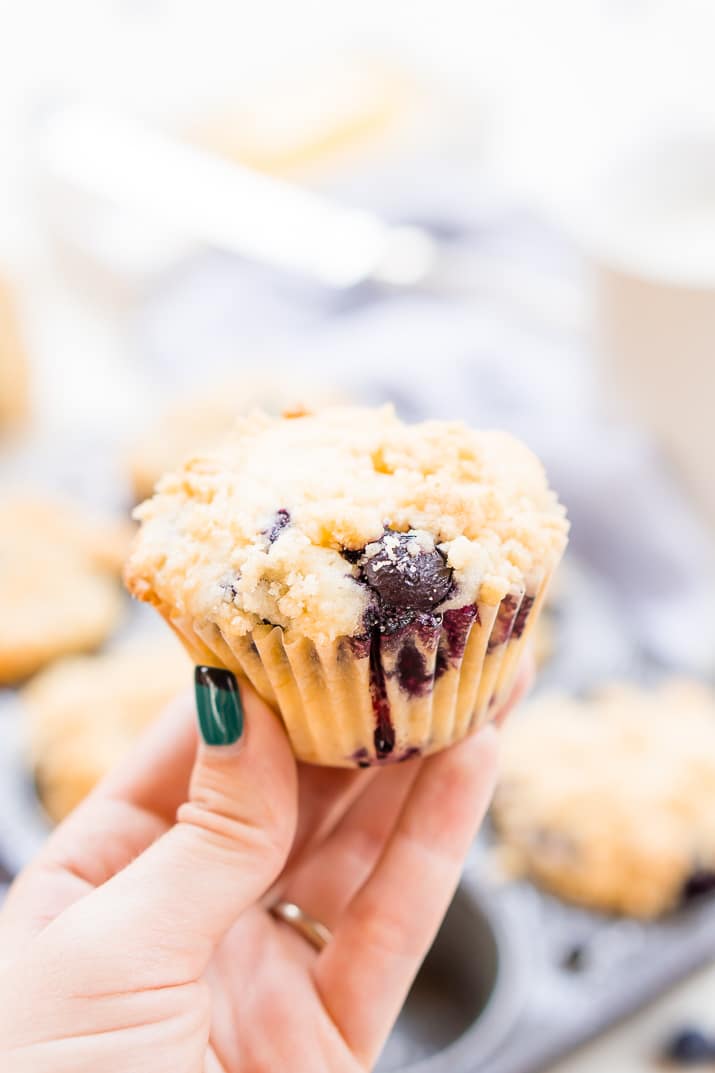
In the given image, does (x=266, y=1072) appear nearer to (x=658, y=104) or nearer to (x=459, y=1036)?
(x=459, y=1036)

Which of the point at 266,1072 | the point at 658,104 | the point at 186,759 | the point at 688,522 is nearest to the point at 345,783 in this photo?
the point at 186,759

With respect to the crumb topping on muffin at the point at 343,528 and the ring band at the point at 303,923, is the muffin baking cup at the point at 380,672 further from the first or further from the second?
the ring band at the point at 303,923

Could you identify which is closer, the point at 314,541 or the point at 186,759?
the point at 314,541

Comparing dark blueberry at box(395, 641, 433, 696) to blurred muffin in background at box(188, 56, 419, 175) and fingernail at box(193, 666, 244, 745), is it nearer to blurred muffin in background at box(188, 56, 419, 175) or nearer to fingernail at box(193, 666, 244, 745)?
fingernail at box(193, 666, 244, 745)

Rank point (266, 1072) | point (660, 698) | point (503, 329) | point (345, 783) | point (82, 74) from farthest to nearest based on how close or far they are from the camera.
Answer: point (82, 74), point (503, 329), point (660, 698), point (345, 783), point (266, 1072)

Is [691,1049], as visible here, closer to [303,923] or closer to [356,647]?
[303,923]

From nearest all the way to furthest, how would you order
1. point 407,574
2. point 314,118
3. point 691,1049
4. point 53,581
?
1. point 407,574
2. point 691,1049
3. point 53,581
4. point 314,118

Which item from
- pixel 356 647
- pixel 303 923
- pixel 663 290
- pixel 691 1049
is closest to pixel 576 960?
pixel 691 1049
